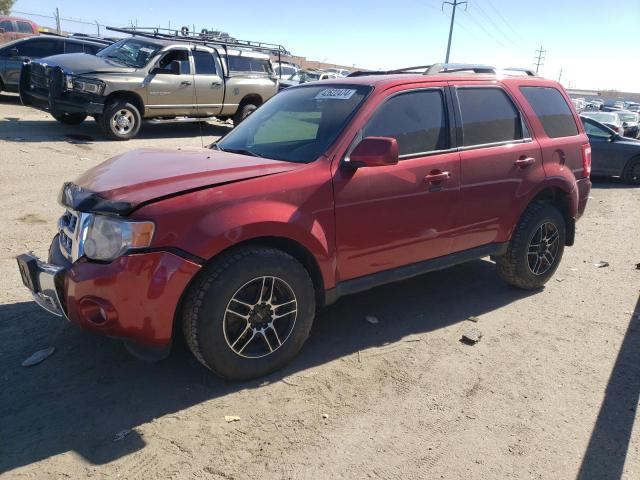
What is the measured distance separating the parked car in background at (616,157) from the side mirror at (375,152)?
10384mm

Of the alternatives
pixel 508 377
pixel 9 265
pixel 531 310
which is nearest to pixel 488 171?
pixel 531 310

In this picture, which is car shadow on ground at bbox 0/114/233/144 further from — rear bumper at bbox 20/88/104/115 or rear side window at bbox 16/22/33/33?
rear side window at bbox 16/22/33/33

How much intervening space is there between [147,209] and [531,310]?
3.36 metres

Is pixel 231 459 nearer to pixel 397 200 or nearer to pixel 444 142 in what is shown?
pixel 397 200

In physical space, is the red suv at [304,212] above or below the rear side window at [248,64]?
below

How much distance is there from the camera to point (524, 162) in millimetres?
4508

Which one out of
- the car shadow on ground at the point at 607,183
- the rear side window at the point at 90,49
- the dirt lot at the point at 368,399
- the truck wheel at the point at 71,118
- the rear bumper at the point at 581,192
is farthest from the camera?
the rear side window at the point at 90,49

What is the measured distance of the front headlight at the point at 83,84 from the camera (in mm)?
10297

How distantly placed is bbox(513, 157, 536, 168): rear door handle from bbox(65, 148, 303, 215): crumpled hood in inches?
81.9

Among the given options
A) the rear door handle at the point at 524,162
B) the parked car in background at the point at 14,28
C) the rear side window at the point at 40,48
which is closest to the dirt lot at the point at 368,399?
the rear door handle at the point at 524,162

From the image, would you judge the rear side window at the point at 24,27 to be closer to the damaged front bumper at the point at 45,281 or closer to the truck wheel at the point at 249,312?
the damaged front bumper at the point at 45,281

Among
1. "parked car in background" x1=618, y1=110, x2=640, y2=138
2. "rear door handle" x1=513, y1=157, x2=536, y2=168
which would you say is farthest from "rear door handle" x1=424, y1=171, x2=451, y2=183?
"parked car in background" x1=618, y1=110, x2=640, y2=138

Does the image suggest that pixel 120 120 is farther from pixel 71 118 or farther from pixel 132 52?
pixel 71 118

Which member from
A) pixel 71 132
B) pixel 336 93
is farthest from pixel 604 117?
pixel 336 93
